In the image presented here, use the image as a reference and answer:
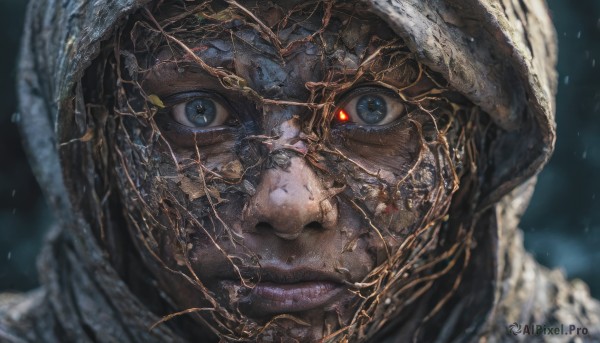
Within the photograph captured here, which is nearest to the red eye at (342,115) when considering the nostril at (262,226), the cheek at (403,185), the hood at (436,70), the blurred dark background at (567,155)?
the cheek at (403,185)

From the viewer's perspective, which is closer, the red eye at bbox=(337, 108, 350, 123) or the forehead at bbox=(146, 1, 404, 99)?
the forehead at bbox=(146, 1, 404, 99)

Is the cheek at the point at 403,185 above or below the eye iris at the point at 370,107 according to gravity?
below

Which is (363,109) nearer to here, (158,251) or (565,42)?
(158,251)

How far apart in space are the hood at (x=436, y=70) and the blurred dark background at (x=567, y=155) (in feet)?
4.42

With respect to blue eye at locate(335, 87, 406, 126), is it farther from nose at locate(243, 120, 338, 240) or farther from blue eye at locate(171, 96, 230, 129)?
blue eye at locate(171, 96, 230, 129)

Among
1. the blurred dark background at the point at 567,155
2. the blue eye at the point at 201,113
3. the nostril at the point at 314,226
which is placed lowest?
the blurred dark background at the point at 567,155

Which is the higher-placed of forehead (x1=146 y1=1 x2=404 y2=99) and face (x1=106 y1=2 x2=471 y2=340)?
forehead (x1=146 y1=1 x2=404 y2=99)

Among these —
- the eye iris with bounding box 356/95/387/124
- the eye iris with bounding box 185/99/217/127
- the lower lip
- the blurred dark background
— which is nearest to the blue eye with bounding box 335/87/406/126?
the eye iris with bounding box 356/95/387/124

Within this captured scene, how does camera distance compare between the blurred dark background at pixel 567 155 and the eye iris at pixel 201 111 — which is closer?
the eye iris at pixel 201 111

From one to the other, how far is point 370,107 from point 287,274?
52 cm

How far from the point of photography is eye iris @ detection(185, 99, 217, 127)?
2840mm

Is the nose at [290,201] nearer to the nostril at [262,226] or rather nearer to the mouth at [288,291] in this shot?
the nostril at [262,226]

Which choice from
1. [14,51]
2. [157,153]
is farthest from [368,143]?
[14,51]

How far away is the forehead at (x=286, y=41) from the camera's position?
2.71 m
